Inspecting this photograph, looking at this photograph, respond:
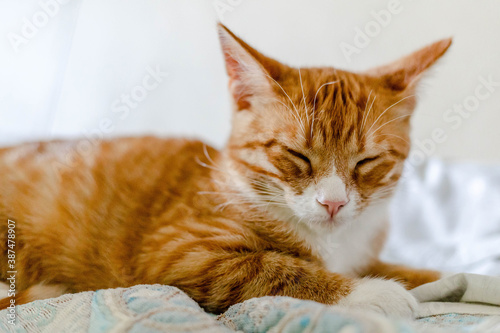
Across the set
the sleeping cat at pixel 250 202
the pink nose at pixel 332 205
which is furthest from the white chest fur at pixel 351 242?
the pink nose at pixel 332 205

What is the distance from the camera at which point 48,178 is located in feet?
4.73

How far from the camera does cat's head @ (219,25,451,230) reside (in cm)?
116

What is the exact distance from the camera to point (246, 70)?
128 centimetres

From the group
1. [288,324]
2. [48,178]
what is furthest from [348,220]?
[48,178]

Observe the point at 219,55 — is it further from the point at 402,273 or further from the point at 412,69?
the point at 402,273

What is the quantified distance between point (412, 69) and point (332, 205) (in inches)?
20.9

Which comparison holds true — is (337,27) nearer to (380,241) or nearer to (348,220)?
(380,241)

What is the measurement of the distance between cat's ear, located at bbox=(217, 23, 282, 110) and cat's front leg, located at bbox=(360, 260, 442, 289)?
0.68 metres

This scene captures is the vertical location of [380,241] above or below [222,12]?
below

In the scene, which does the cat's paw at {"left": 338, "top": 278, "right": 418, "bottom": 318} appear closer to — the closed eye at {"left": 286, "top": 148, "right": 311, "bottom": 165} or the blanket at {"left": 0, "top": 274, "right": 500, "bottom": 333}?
the blanket at {"left": 0, "top": 274, "right": 500, "bottom": 333}

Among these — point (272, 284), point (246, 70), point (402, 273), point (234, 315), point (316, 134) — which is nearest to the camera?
Result: point (234, 315)

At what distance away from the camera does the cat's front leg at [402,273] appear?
1.36 meters

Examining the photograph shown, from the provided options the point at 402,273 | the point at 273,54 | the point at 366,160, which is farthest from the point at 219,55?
the point at 402,273

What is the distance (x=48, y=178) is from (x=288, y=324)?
1.02m
